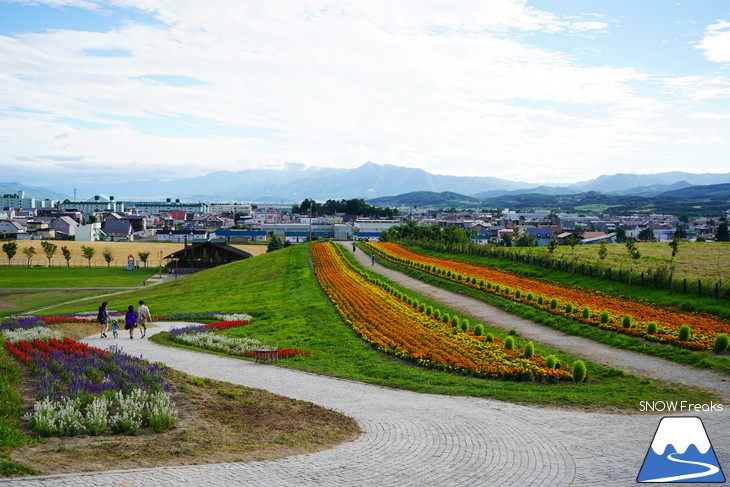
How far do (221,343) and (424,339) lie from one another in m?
9.06

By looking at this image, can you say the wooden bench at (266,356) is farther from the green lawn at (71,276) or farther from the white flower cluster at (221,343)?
the green lawn at (71,276)

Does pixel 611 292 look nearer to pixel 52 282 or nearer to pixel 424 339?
pixel 424 339

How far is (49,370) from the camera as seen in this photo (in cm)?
1588

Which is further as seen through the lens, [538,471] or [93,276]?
[93,276]

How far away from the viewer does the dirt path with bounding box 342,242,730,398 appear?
1834cm

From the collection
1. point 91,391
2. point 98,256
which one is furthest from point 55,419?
point 98,256

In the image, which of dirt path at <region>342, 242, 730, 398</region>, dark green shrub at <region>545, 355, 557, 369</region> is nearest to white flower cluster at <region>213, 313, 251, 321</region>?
dirt path at <region>342, 242, 730, 398</region>

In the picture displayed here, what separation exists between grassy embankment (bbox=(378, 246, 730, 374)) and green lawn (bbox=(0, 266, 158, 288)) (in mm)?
42871

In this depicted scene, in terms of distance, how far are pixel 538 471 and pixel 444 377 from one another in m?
8.62

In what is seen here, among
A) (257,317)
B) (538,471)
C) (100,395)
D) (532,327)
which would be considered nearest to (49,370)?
(100,395)

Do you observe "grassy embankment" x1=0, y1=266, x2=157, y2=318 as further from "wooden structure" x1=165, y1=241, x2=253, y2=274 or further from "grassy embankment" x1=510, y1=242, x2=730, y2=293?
"grassy embankment" x1=510, y1=242, x2=730, y2=293

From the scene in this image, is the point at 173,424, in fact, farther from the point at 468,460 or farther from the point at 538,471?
the point at 538,471

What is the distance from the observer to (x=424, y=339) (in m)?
24.4

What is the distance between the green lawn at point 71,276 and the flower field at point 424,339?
43.2 metres
